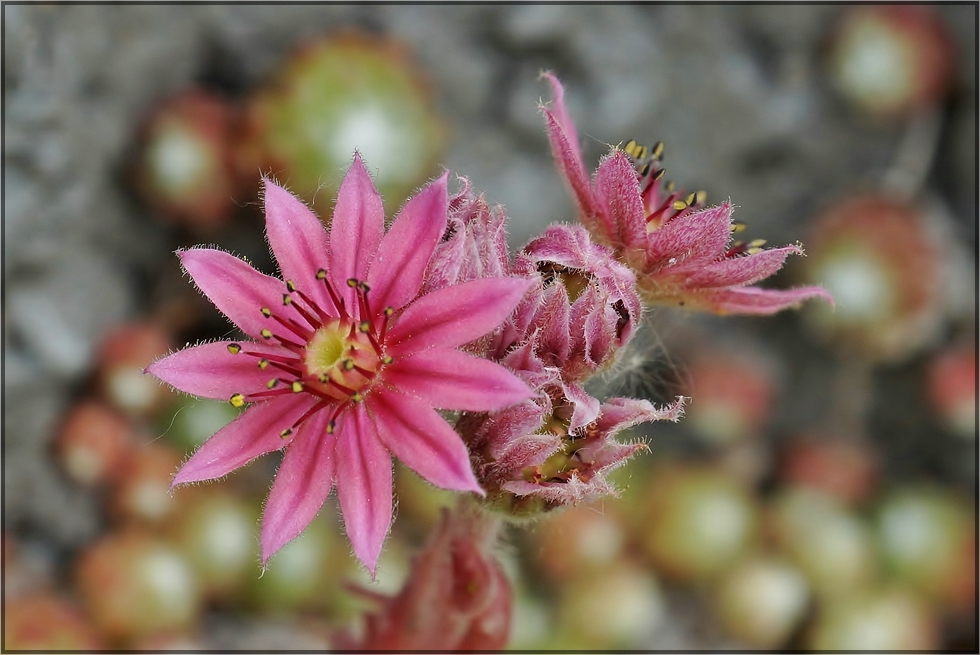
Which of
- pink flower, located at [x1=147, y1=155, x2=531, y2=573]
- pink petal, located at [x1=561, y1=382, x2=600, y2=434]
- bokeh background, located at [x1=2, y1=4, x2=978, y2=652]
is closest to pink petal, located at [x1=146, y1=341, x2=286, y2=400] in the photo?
pink flower, located at [x1=147, y1=155, x2=531, y2=573]

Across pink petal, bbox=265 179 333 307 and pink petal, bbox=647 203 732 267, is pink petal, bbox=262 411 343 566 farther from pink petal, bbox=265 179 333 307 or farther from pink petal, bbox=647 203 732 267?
pink petal, bbox=647 203 732 267

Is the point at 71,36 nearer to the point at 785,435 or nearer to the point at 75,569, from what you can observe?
the point at 75,569

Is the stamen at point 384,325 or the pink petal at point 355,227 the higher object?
the pink petal at point 355,227

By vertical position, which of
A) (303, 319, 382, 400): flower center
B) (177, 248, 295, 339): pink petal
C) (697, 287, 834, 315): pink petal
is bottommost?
(303, 319, 382, 400): flower center

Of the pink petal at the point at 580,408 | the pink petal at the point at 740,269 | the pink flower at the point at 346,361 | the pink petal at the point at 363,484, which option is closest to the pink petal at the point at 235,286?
the pink flower at the point at 346,361

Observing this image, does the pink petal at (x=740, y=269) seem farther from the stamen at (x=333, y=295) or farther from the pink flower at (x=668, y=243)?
the stamen at (x=333, y=295)

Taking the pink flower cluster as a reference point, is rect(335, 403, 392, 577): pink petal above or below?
below

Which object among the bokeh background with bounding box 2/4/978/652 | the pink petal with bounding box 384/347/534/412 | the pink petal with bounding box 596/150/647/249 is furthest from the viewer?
the bokeh background with bounding box 2/4/978/652
